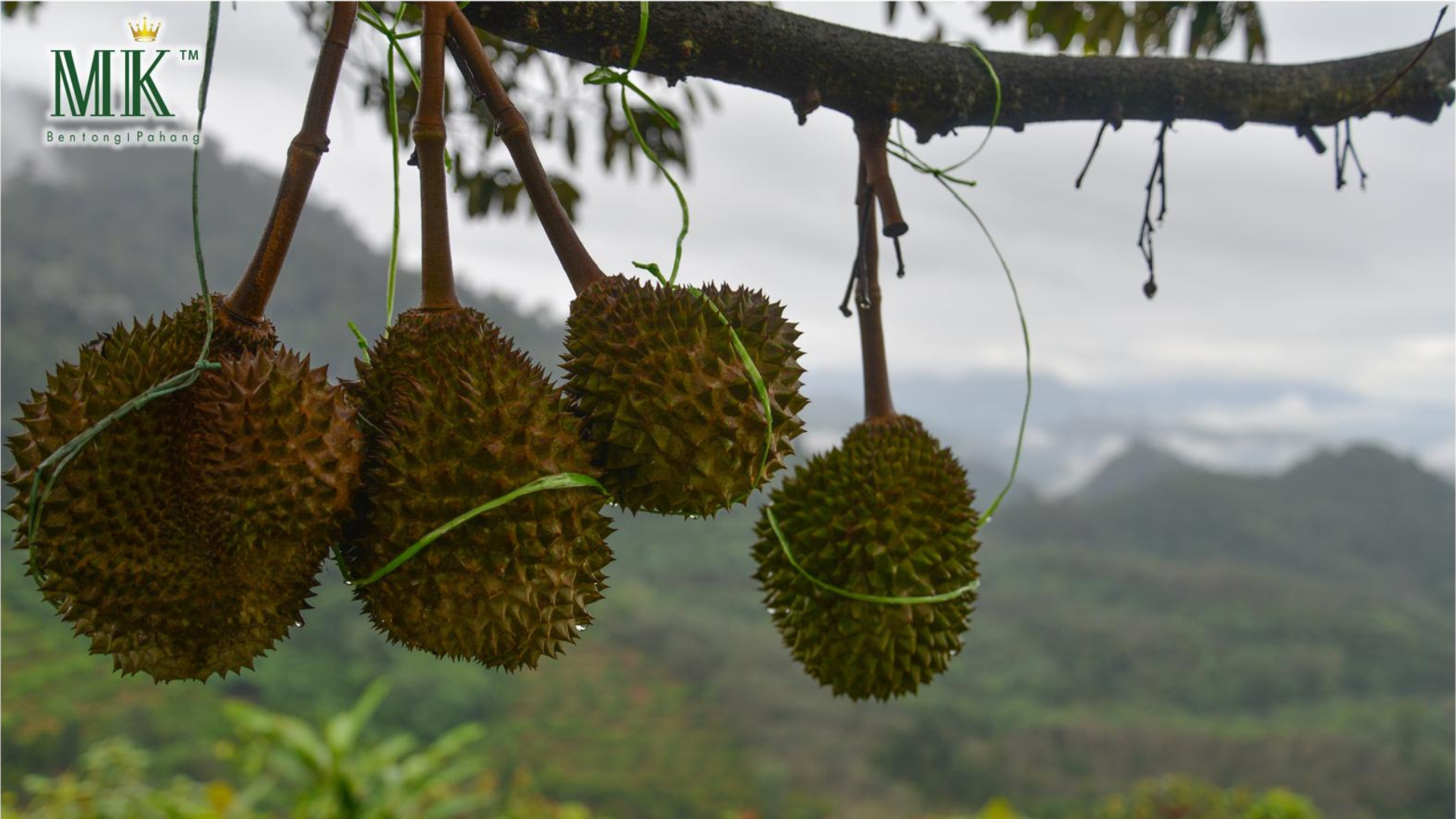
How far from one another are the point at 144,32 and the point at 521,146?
84cm

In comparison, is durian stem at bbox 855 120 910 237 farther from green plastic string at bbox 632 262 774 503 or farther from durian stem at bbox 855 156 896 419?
green plastic string at bbox 632 262 774 503

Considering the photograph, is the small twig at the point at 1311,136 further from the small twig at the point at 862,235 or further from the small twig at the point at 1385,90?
the small twig at the point at 862,235

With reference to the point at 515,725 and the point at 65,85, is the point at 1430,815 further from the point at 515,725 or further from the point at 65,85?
the point at 65,85

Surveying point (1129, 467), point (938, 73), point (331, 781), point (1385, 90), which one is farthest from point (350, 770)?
point (1129, 467)

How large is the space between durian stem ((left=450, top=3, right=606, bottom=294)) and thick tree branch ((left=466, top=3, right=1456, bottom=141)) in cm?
6

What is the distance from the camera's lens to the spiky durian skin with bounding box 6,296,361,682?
0.81 metres

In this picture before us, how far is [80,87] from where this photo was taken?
142 centimetres

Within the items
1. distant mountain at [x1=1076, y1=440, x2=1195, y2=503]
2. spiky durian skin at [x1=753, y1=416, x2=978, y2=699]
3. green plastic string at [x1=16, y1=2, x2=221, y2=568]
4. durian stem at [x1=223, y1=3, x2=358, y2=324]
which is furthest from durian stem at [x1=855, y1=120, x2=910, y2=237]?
distant mountain at [x1=1076, y1=440, x2=1195, y2=503]

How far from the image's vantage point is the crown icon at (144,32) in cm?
136

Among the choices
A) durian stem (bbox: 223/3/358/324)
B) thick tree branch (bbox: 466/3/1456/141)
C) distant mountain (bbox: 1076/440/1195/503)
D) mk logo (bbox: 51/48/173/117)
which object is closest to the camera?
durian stem (bbox: 223/3/358/324)

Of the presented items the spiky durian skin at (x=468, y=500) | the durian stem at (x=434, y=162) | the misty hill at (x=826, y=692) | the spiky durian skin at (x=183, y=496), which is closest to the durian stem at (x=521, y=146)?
the durian stem at (x=434, y=162)

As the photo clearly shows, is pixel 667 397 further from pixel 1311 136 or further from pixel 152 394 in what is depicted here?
pixel 1311 136

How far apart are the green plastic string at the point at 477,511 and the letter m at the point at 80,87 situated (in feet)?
3.23

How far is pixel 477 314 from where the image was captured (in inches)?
36.8
